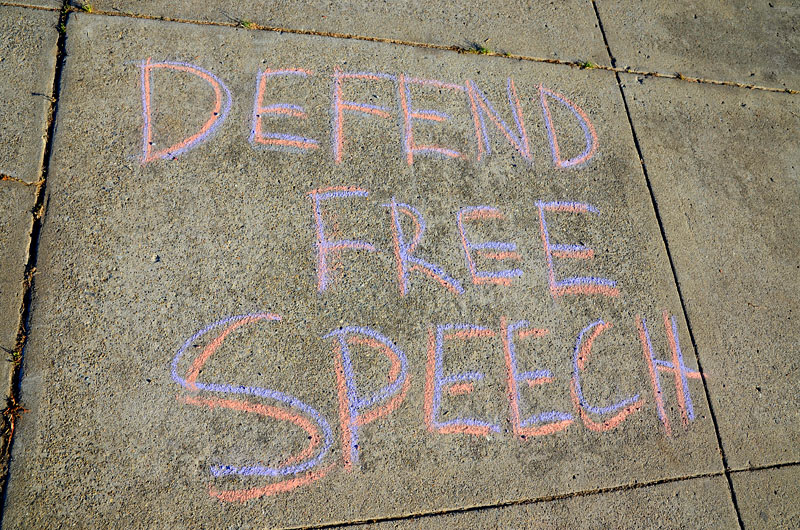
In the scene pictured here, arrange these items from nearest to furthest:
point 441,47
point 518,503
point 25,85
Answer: point 518,503 < point 25,85 < point 441,47

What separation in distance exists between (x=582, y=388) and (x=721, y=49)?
2658mm

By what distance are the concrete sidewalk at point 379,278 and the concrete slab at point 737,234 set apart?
17mm

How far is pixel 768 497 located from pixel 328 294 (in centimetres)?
224

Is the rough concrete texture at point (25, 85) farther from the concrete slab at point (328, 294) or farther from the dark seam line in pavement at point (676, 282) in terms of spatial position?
the dark seam line in pavement at point (676, 282)

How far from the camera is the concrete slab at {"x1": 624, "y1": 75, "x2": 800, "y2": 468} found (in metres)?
2.75

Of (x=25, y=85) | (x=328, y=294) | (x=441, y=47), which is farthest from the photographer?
(x=441, y=47)

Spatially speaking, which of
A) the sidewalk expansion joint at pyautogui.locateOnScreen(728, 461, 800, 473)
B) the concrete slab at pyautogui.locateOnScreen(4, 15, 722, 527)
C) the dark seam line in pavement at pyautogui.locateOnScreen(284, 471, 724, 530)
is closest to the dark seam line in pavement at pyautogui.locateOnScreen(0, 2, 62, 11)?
the concrete slab at pyautogui.locateOnScreen(4, 15, 722, 527)

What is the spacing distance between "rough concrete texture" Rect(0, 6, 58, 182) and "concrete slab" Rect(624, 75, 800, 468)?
3202 millimetres

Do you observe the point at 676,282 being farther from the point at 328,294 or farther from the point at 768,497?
the point at 328,294

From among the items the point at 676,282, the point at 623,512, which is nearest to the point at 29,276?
the point at 623,512

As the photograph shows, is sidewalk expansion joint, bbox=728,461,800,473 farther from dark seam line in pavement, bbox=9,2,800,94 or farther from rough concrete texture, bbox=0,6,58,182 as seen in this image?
rough concrete texture, bbox=0,6,58,182

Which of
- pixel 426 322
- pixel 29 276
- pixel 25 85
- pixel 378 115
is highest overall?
pixel 25 85

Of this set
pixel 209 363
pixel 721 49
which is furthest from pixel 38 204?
pixel 721 49

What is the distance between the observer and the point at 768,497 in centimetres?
260
